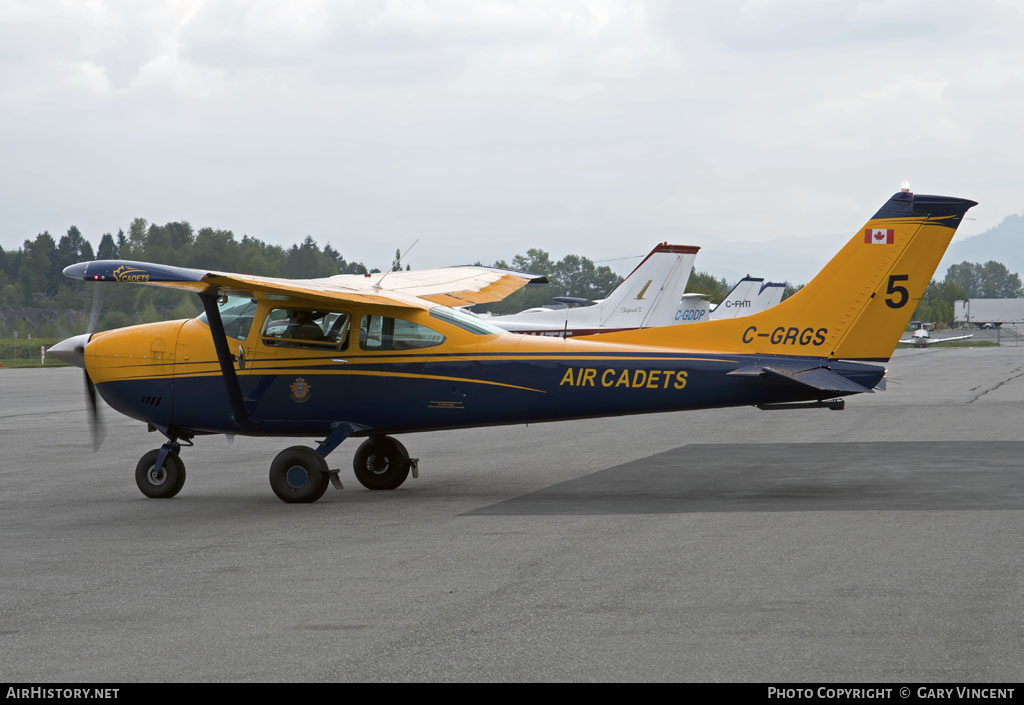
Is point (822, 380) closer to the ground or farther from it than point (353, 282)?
closer to the ground

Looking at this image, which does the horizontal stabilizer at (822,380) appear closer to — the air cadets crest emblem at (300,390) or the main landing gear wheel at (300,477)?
the main landing gear wheel at (300,477)

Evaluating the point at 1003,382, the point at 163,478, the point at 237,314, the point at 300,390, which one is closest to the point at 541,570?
the point at 300,390

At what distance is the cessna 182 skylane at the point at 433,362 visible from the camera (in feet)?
38.9

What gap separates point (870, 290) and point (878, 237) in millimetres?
563

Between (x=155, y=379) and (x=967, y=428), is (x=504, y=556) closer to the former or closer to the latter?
(x=155, y=379)

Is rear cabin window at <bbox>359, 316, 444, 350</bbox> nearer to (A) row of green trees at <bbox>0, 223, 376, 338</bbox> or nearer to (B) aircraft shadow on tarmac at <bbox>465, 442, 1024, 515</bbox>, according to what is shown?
(B) aircraft shadow on tarmac at <bbox>465, 442, 1024, 515</bbox>

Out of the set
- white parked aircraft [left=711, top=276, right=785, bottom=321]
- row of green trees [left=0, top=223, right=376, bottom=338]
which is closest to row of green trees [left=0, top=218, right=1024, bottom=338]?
row of green trees [left=0, top=223, right=376, bottom=338]

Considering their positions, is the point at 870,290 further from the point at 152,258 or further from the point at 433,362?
the point at 152,258

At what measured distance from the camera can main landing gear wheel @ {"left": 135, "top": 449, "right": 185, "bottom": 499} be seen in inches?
510

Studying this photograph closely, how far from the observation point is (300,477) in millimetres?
12258

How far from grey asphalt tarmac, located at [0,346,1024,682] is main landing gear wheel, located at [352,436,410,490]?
0.41 m

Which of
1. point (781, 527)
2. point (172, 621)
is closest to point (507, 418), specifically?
point (781, 527)

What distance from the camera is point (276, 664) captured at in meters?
5.76

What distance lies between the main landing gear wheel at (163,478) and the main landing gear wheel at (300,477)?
55.1 inches
